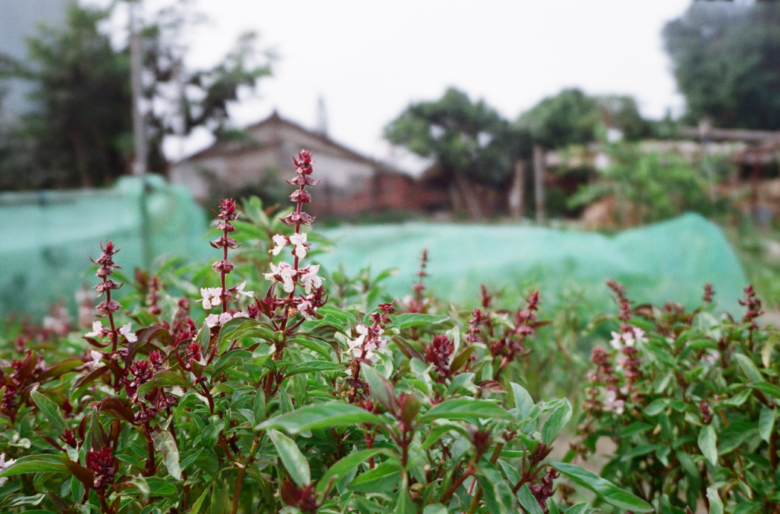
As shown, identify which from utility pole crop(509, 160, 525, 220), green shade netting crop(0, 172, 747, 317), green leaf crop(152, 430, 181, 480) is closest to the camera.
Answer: green leaf crop(152, 430, 181, 480)

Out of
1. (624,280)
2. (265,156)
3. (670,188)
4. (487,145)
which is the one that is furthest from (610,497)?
(487,145)

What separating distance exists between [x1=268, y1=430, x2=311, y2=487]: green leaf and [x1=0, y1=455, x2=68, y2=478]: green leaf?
10.5 inches

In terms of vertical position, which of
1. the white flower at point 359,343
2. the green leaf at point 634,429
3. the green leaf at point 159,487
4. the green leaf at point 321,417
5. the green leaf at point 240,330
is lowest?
the green leaf at point 634,429

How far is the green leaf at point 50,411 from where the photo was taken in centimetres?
66

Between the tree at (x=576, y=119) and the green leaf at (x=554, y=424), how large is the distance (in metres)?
15.1

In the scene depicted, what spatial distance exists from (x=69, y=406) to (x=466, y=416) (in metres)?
0.69

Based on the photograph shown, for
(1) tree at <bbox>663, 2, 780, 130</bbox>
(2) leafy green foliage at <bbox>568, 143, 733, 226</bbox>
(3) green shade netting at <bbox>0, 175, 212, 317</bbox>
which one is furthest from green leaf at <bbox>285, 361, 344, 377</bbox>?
(1) tree at <bbox>663, 2, 780, 130</bbox>

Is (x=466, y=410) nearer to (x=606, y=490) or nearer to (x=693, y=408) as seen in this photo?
(x=606, y=490)

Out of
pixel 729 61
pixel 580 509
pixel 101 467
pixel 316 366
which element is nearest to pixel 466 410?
pixel 316 366

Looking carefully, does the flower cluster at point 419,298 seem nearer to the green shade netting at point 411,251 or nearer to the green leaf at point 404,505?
the green leaf at point 404,505

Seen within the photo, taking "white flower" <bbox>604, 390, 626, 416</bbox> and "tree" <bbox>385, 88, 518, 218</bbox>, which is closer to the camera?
"white flower" <bbox>604, 390, 626, 416</bbox>

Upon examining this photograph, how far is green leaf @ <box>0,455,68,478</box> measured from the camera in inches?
21.0

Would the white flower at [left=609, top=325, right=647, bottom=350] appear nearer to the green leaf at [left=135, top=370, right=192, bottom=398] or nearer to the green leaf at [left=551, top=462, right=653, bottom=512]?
the green leaf at [left=551, top=462, right=653, bottom=512]

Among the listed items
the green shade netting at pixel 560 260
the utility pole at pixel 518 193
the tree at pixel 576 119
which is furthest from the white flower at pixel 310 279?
the tree at pixel 576 119
